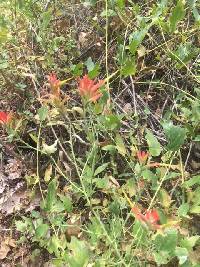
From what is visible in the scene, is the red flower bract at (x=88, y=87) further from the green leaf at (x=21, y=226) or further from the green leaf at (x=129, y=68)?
the green leaf at (x=21, y=226)

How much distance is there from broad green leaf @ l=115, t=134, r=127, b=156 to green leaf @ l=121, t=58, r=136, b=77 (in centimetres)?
22

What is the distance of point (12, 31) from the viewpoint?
200cm

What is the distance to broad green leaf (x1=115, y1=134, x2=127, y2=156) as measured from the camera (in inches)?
62.0

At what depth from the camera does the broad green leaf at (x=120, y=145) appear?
62.0 inches

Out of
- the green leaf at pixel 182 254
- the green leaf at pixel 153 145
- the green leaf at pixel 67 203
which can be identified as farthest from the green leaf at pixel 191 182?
the green leaf at pixel 67 203

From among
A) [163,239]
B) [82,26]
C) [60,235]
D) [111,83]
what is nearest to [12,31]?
[82,26]

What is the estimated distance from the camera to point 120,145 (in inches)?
62.6

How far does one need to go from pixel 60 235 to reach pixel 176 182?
1.28 feet

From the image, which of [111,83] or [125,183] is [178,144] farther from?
[111,83]

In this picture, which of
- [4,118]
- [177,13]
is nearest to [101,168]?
[4,118]

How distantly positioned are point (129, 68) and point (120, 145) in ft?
0.87

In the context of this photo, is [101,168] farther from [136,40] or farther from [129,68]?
[136,40]

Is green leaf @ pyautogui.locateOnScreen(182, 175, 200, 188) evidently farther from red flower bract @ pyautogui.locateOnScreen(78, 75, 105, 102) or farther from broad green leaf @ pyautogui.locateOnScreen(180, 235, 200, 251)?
red flower bract @ pyautogui.locateOnScreen(78, 75, 105, 102)

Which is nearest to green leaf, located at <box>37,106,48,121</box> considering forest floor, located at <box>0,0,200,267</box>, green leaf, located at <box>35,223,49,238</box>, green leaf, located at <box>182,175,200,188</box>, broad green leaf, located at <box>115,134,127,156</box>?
forest floor, located at <box>0,0,200,267</box>
